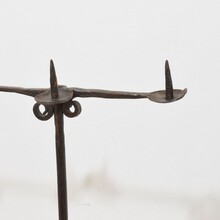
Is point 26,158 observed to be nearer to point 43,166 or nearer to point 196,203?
point 43,166

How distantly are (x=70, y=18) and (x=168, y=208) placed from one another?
43 cm

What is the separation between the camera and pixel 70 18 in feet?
3.51

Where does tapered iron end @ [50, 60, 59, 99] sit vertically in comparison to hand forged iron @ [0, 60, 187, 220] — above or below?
above

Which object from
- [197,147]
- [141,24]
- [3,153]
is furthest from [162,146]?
[3,153]

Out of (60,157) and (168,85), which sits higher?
(168,85)

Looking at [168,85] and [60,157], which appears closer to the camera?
[168,85]

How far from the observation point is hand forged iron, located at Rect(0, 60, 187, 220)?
2.54 ft

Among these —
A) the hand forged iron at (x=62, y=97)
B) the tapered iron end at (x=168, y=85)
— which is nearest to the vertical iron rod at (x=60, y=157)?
the hand forged iron at (x=62, y=97)

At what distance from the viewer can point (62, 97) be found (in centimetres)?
81

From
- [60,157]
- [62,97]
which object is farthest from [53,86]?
[60,157]

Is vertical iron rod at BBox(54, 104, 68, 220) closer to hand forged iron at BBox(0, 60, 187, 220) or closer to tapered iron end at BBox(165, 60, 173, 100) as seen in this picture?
hand forged iron at BBox(0, 60, 187, 220)

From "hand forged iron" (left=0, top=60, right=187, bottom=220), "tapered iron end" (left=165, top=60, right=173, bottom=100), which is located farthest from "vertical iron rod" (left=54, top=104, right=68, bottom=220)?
"tapered iron end" (left=165, top=60, right=173, bottom=100)

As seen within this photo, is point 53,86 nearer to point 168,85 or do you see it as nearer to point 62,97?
point 62,97

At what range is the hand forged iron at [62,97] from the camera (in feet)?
2.54
